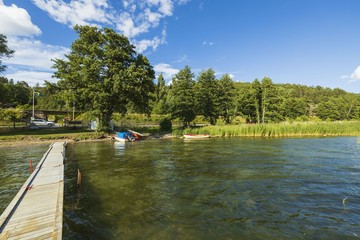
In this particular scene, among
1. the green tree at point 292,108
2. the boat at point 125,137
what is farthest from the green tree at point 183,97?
→ the green tree at point 292,108

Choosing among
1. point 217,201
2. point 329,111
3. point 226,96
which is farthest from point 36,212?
point 329,111

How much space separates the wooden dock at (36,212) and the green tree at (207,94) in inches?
1711

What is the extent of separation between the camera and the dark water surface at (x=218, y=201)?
22.6ft

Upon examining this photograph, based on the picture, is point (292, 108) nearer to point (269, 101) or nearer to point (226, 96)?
point (269, 101)

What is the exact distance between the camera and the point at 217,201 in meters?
9.27

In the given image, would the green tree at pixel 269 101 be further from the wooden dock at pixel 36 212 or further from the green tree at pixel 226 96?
the wooden dock at pixel 36 212

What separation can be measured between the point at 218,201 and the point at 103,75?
32670 mm

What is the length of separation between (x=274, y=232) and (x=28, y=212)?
25.4 ft

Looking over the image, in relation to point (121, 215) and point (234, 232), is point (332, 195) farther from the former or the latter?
point (121, 215)

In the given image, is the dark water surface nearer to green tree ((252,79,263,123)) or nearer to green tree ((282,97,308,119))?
green tree ((252,79,263,123))

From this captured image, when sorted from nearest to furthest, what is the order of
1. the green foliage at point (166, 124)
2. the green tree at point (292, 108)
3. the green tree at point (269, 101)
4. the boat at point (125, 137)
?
the boat at point (125, 137)
the green foliage at point (166, 124)
the green tree at point (269, 101)
the green tree at point (292, 108)

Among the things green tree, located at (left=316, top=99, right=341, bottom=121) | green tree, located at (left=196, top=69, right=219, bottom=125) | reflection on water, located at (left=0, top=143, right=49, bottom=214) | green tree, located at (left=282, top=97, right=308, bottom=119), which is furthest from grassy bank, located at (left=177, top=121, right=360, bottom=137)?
green tree, located at (left=316, top=99, right=341, bottom=121)

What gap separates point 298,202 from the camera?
29.4ft

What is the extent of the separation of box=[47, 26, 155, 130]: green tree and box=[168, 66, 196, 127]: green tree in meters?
8.38
